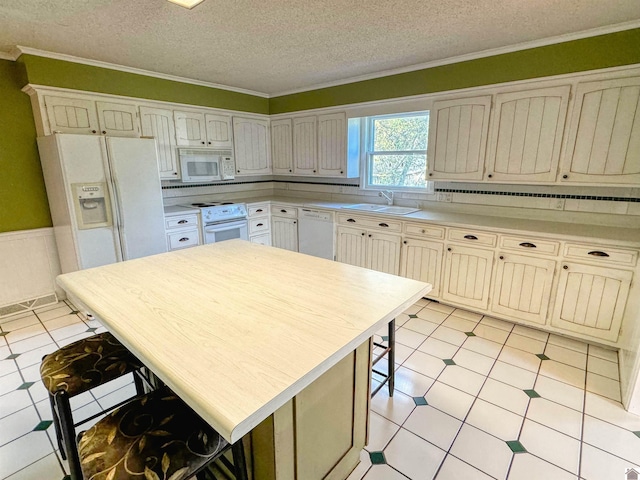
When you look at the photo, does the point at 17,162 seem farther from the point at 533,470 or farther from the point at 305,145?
the point at 533,470

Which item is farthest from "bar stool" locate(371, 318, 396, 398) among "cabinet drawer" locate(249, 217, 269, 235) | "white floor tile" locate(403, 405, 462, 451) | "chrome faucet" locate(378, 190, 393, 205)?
"cabinet drawer" locate(249, 217, 269, 235)

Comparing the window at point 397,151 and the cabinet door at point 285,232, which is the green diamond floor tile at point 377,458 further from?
the cabinet door at point 285,232

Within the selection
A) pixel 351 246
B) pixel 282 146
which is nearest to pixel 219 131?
pixel 282 146

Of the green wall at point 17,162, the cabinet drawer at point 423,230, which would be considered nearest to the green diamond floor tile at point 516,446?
the cabinet drawer at point 423,230

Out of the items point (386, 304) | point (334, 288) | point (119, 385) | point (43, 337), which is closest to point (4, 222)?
point (43, 337)

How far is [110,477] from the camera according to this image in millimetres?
900

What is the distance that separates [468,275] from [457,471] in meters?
1.79

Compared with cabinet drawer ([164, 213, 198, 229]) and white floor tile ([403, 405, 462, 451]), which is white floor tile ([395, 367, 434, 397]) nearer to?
white floor tile ([403, 405, 462, 451])

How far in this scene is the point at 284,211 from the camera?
14.8 ft

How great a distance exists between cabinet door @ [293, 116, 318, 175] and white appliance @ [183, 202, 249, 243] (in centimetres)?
99

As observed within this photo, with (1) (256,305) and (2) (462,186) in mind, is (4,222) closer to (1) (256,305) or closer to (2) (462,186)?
(1) (256,305)

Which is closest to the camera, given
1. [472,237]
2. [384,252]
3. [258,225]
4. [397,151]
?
[472,237]

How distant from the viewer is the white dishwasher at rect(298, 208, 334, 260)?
4.01 metres

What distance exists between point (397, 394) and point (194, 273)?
147cm
